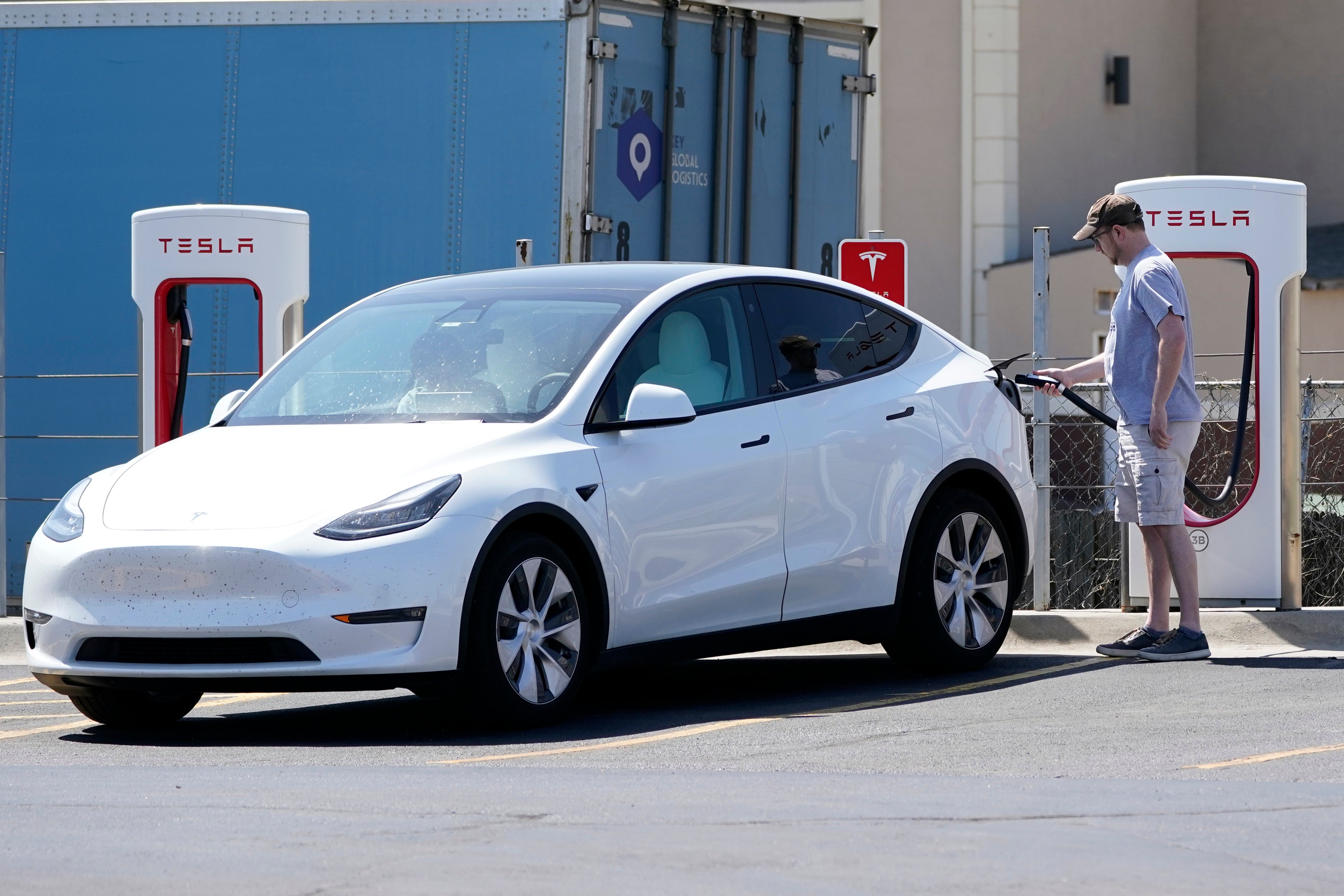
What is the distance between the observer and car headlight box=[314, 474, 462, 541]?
6289mm

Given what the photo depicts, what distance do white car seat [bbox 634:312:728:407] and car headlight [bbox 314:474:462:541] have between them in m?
1.10

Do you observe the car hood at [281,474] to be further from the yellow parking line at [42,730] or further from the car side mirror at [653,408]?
the yellow parking line at [42,730]

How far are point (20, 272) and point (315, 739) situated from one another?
5.85m

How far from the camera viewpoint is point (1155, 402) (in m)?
8.27

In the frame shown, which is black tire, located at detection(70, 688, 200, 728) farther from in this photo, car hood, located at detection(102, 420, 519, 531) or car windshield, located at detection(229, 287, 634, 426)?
car windshield, located at detection(229, 287, 634, 426)

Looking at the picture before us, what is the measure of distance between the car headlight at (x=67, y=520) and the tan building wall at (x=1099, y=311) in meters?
16.0

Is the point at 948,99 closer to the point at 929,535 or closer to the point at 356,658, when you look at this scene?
the point at 929,535

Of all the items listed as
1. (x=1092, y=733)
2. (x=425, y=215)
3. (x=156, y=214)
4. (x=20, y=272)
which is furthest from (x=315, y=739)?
(x=20, y=272)

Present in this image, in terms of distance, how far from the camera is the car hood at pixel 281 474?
252 inches

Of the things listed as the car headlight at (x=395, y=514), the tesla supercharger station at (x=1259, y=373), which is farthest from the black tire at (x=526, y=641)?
the tesla supercharger station at (x=1259, y=373)

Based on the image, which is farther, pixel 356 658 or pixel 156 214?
pixel 156 214

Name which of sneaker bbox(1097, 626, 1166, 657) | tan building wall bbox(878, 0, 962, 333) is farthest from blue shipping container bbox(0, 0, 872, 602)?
tan building wall bbox(878, 0, 962, 333)

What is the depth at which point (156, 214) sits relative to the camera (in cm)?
1003

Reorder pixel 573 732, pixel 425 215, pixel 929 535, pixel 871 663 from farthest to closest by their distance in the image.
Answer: pixel 425 215, pixel 871 663, pixel 929 535, pixel 573 732
